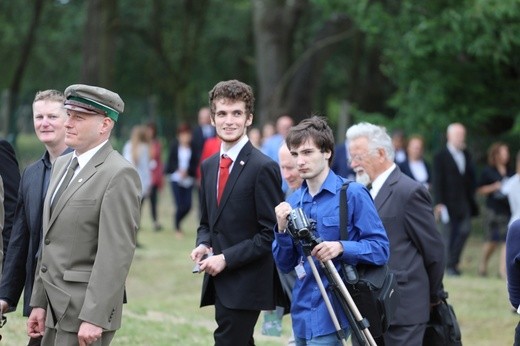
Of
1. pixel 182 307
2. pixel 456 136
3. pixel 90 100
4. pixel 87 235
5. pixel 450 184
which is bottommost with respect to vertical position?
pixel 182 307

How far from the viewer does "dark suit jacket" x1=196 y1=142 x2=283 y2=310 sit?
271 inches

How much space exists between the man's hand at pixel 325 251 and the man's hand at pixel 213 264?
0.90 metres

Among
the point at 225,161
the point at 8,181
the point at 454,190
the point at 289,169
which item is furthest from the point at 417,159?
the point at 8,181

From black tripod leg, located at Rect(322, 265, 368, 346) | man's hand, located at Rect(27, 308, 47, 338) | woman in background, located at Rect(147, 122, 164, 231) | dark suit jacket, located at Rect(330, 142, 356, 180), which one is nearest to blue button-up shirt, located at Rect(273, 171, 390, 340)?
black tripod leg, located at Rect(322, 265, 368, 346)

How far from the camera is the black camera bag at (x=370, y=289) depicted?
634 centimetres

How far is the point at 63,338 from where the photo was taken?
19.1 ft

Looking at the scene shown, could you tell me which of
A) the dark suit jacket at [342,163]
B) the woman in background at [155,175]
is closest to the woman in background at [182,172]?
the woman in background at [155,175]

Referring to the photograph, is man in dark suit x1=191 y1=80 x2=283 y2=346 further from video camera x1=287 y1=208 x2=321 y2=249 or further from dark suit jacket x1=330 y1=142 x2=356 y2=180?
dark suit jacket x1=330 y1=142 x2=356 y2=180

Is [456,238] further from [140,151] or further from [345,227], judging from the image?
[345,227]

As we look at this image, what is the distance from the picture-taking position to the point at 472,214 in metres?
16.9

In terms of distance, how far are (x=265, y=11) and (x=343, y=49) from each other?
46.5 ft

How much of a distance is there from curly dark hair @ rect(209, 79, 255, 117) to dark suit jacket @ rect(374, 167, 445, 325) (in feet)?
3.95

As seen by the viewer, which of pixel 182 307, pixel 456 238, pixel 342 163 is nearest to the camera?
pixel 182 307

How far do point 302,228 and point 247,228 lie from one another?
106 centimetres
